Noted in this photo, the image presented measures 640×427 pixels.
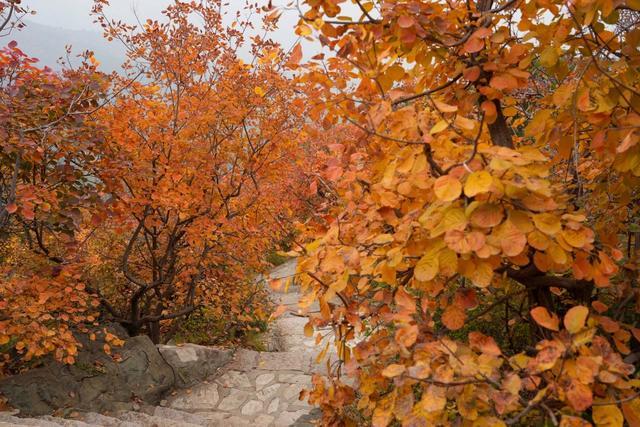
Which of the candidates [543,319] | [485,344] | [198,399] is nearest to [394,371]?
[485,344]

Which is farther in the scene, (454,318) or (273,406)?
(273,406)

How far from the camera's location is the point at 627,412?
1411mm

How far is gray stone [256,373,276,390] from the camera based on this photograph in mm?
6332

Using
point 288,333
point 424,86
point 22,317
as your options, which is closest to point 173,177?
point 22,317

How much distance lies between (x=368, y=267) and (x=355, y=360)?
378 mm

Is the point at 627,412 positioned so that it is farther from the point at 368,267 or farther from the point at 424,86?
the point at 424,86

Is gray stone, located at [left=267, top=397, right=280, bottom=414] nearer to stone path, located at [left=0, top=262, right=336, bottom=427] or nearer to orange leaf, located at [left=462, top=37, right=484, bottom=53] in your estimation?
stone path, located at [left=0, top=262, right=336, bottom=427]

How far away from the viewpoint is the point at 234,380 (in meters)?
6.48

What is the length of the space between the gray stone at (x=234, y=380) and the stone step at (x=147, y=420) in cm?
162

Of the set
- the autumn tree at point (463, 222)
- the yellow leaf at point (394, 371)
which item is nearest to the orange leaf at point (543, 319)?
the autumn tree at point (463, 222)

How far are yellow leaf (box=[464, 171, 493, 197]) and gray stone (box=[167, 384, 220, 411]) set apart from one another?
17.9 feet

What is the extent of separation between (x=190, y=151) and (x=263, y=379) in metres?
3.31

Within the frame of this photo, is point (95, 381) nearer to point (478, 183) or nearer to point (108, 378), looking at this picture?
point (108, 378)

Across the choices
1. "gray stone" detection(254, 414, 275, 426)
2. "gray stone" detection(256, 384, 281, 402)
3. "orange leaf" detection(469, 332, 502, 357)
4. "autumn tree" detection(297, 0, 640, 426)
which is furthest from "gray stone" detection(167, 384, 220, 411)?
"orange leaf" detection(469, 332, 502, 357)
